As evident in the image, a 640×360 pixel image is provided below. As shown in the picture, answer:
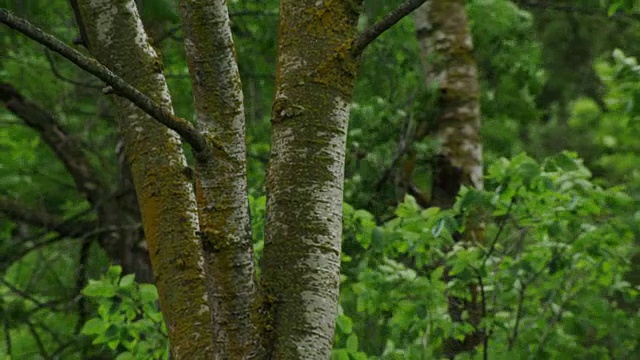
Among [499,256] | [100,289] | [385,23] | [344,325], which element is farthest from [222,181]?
[499,256]

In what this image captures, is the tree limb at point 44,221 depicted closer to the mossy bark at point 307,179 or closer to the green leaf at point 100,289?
the green leaf at point 100,289

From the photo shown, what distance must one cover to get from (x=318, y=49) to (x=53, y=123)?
6.02 meters

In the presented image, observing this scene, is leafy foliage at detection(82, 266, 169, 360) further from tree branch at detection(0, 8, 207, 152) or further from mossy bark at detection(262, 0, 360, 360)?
tree branch at detection(0, 8, 207, 152)

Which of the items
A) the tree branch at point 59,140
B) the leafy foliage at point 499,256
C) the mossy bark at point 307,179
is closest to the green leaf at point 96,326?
the leafy foliage at point 499,256

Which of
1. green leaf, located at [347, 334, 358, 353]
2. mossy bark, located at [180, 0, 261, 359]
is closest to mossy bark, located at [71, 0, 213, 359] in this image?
mossy bark, located at [180, 0, 261, 359]


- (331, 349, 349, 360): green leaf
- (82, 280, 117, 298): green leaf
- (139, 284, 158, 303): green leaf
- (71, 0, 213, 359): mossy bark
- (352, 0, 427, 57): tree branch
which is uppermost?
Result: (352, 0, 427, 57): tree branch

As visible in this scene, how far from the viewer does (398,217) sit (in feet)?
16.4

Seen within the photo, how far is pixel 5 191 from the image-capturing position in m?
8.85

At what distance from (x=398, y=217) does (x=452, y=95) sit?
1.60 metres

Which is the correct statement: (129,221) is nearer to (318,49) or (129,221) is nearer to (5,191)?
(5,191)

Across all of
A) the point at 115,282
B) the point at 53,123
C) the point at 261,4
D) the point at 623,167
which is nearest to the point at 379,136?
the point at 261,4

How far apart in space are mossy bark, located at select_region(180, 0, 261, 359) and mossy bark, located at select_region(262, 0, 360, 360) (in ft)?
0.30

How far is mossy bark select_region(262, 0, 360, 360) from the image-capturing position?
2402 millimetres

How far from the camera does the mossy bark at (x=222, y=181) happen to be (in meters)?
2.29
